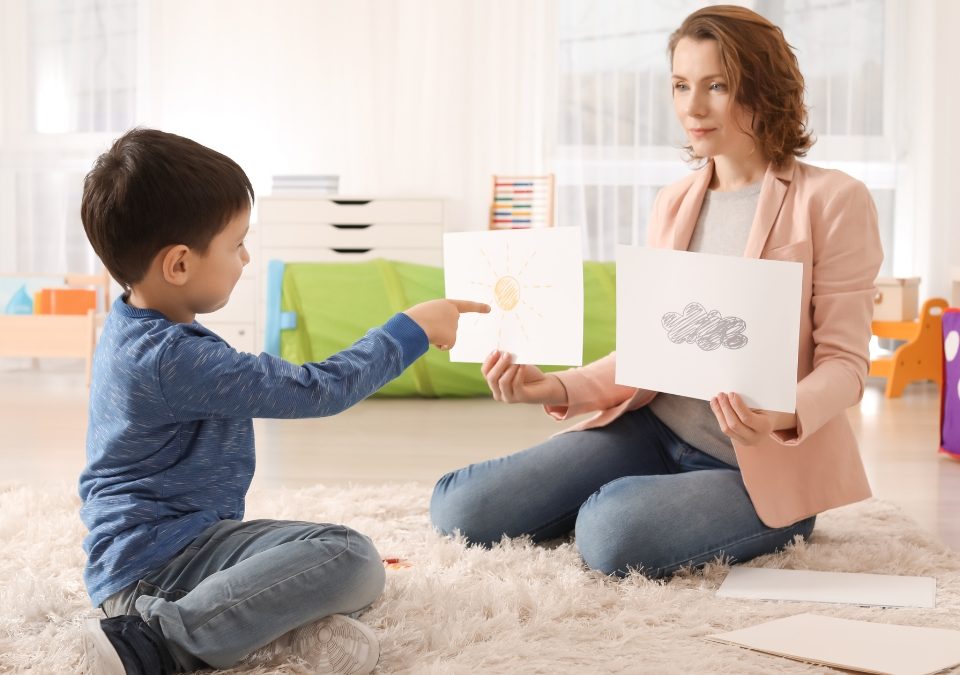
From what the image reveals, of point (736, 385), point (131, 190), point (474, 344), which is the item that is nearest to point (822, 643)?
point (736, 385)

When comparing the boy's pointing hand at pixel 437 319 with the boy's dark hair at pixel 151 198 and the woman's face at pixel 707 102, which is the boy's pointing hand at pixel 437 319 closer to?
the boy's dark hair at pixel 151 198

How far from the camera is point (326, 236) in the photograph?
403 centimetres

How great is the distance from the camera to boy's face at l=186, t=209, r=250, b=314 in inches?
46.5

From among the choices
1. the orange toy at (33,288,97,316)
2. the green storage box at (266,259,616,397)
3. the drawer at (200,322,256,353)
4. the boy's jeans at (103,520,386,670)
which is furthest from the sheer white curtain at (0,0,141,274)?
the boy's jeans at (103,520,386,670)

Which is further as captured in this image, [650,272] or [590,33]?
[590,33]

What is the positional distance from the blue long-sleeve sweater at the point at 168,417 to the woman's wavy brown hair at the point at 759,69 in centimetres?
67

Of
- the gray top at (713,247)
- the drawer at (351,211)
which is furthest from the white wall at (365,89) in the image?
the gray top at (713,247)

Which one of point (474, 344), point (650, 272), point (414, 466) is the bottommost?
point (414, 466)

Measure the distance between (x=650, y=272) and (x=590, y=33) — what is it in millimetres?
3195

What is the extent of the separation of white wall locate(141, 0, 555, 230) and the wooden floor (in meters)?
1.40

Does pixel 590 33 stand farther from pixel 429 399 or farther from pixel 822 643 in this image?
pixel 822 643

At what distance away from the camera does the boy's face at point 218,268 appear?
1.18 metres

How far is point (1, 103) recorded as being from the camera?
4504 mm

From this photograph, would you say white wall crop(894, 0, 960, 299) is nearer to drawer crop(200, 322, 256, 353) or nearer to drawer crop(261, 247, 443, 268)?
drawer crop(261, 247, 443, 268)
